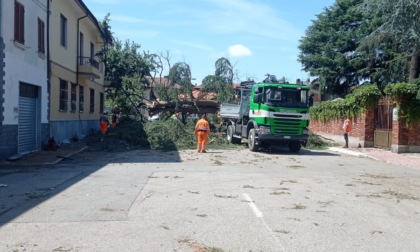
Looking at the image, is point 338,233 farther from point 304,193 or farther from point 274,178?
point 274,178

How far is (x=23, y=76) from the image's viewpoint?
17.2 m

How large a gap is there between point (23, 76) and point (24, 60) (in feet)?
2.00

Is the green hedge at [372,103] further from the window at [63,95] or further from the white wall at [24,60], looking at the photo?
the white wall at [24,60]

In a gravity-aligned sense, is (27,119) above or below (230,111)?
below

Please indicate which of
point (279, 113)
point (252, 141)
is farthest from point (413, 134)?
point (252, 141)

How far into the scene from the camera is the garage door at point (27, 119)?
57.9ft

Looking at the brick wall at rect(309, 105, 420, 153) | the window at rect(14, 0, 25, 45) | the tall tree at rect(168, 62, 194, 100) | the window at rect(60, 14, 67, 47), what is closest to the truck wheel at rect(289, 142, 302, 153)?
the brick wall at rect(309, 105, 420, 153)

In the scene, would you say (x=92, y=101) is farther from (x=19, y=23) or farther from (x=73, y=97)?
(x=19, y=23)

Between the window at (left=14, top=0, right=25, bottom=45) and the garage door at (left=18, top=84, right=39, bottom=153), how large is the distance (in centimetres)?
186

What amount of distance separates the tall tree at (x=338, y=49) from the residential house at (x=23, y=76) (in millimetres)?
26077

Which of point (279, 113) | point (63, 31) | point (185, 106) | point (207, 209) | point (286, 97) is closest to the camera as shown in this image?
point (207, 209)

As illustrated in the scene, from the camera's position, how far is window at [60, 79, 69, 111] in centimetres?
2300

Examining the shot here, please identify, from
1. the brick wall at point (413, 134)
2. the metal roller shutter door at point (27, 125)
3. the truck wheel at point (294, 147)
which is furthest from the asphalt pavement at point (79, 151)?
the truck wheel at point (294, 147)

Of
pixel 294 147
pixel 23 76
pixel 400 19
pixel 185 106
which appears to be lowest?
pixel 294 147
